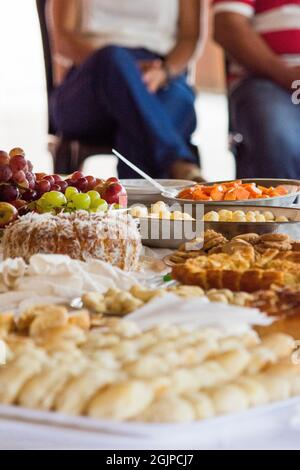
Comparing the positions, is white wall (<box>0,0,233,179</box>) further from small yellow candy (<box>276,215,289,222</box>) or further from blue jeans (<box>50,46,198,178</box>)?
small yellow candy (<box>276,215,289,222</box>)

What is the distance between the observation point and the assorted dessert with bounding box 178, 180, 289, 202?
1.33m

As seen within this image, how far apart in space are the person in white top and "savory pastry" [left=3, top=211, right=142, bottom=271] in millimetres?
1498

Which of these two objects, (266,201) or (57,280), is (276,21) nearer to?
(266,201)

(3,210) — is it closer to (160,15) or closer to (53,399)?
(53,399)

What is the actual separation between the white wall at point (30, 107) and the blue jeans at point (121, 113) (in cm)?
174

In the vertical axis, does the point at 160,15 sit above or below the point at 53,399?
above

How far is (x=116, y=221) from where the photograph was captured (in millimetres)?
969

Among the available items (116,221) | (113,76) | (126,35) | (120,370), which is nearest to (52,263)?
(116,221)

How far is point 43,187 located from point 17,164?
5 centimetres

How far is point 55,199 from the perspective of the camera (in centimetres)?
108

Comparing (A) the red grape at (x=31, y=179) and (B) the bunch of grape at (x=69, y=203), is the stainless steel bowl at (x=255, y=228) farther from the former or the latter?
(A) the red grape at (x=31, y=179)

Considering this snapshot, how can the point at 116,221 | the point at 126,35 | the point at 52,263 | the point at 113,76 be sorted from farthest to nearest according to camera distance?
the point at 126,35, the point at 113,76, the point at 116,221, the point at 52,263
